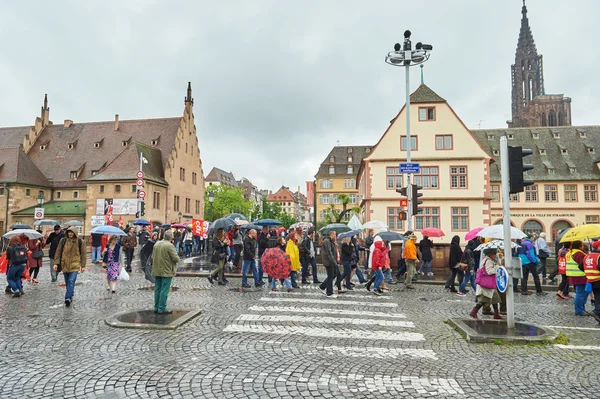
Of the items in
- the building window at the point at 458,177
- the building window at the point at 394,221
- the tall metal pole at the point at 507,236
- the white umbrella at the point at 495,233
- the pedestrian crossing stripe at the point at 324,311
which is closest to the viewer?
the tall metal pole at the point at 507,236

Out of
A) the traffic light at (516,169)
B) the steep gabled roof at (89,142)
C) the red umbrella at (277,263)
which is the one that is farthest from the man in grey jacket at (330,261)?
the steep gabled roof at (89,142)

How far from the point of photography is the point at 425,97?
31734 mm

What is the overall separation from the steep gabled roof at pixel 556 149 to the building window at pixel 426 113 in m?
18.4

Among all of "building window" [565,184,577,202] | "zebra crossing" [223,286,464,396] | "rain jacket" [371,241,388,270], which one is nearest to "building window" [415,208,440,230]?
"rain jacket" [371,241,388,270]

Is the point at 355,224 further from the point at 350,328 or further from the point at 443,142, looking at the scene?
the point at 443,142

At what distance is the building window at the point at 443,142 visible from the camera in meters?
31.2

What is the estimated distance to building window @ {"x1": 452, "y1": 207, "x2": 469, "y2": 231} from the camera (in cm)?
3047

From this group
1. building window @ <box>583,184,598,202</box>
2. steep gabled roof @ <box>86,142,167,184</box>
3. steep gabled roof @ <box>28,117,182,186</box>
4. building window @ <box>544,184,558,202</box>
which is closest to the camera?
building window @ <box>583,184,598,202</box>

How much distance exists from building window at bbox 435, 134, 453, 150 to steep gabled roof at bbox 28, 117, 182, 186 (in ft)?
108

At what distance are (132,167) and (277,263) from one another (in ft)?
127

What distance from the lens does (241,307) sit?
33.2ft

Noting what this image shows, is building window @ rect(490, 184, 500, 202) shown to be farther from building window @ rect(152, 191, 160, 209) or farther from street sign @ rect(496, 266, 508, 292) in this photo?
street sign @ rect(496, 266, 508, 292)

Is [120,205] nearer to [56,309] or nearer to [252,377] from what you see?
[56,309]

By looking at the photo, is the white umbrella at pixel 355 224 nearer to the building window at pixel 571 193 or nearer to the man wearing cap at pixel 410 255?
the man wearing cap at pixel 410 255
